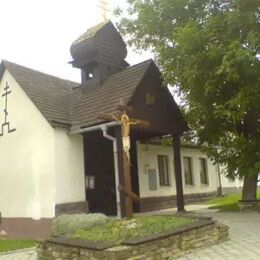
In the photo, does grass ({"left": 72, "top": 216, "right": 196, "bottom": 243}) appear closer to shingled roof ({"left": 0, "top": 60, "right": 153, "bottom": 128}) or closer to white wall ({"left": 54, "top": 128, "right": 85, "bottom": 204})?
white wall ({"left": 54, "top": 128, "right": 85, "bottom": 204})

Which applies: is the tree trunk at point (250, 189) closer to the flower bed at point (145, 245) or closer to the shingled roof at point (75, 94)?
the shingled roof at point (75, 94)

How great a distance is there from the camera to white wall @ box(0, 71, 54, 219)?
52.4 ft

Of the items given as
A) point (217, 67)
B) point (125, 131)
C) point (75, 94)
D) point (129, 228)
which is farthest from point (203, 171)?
point (129, 228)

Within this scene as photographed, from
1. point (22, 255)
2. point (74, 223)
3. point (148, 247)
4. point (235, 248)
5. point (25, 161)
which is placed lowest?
point (22, 255)

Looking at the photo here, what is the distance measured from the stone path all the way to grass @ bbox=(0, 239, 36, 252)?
3.00 ft

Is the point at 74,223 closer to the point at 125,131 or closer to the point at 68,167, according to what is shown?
the point at 125,131

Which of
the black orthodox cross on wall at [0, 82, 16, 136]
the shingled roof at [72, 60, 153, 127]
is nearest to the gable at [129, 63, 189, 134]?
the shingled roof at [72, 60, 153, 127]

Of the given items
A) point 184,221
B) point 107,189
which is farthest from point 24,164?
point 184,221

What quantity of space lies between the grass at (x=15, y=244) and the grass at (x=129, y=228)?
376 cm

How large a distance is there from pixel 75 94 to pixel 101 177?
3.68 meters

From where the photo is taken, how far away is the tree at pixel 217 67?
15.5m

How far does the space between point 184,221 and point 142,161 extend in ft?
30.5

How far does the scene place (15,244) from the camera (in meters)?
14.8

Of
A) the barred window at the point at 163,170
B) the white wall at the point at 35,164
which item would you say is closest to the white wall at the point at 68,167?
the white wall at the point at 35,164
